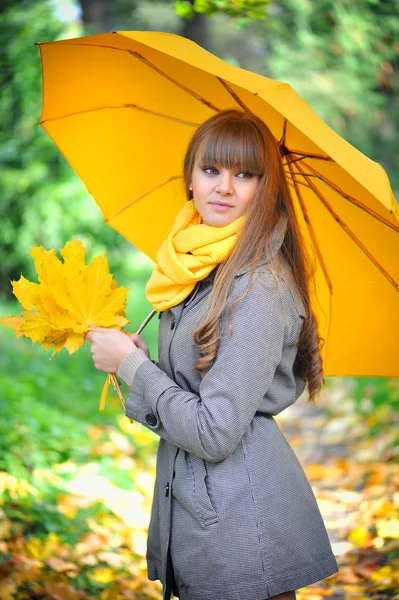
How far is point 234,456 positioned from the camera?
239 cm

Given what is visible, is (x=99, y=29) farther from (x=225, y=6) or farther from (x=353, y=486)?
(x=353, y=486)

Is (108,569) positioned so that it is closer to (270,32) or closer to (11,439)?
(11,439)

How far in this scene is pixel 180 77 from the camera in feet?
9.64

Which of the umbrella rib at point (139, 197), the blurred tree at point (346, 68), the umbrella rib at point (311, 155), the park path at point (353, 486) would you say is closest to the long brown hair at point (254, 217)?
the umbrella rib at point (311, 155)

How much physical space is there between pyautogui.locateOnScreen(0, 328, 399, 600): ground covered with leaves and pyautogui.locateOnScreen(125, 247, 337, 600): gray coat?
1.53 meters

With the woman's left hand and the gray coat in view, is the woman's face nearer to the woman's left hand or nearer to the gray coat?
the gray coat

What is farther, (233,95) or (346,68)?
(346,68)

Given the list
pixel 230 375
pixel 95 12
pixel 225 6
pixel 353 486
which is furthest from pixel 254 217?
pixel 95 12

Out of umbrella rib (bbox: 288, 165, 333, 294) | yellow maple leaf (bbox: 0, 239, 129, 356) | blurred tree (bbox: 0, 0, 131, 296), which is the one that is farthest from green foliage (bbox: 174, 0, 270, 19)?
blurred tree (bbox: 0, 0, 131, 296)

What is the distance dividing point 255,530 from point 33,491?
8.64ft

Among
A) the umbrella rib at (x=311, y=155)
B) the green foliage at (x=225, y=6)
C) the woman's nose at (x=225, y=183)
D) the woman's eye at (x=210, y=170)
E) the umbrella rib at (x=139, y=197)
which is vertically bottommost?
the umbrella rib at (x=139, y=197)

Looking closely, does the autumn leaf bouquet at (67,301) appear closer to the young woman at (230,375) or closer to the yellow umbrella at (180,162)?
the young woman at (230,375)

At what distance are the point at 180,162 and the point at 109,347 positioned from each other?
1133mm

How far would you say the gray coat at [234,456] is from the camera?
2.27 meters
